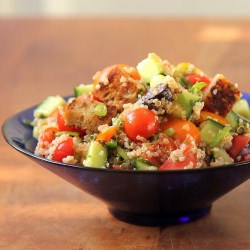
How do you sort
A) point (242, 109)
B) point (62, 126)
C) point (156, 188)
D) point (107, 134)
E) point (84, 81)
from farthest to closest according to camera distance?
point (84, 81)
point (242, 109)
point (62, 126)
point (107, 134)
point (156, 188)

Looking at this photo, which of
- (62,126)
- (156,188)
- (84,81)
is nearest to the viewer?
(156,188)

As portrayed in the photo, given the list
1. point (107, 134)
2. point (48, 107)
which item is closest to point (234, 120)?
point (107, 134)

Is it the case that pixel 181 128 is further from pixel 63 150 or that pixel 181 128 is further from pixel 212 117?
pixel 63 150

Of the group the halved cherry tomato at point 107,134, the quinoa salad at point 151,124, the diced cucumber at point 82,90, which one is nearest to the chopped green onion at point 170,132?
the quinoa salad at point 151,124

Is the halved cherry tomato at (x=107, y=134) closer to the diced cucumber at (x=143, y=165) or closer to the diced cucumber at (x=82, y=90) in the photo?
the diced cucumber at (x=143, y=165)

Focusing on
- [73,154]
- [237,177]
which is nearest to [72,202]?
[73,154]

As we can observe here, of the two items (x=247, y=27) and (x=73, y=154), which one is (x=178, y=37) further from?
(x=73, y=154)

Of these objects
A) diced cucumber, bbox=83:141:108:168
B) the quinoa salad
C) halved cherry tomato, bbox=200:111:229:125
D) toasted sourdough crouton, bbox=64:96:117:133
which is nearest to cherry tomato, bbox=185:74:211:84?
the quinoa salad
